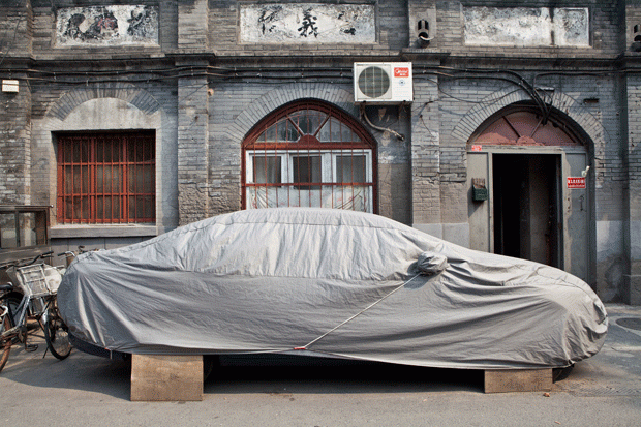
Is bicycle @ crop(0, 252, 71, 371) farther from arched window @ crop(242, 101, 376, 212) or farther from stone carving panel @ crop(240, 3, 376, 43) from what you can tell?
stone carving panel @ crop(240, 3, 376, 43)

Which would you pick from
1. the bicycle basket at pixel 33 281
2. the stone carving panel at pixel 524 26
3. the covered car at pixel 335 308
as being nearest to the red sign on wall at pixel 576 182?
the stone carving panel at pixel 524 26

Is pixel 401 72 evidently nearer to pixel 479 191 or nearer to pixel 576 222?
pixel 479 191

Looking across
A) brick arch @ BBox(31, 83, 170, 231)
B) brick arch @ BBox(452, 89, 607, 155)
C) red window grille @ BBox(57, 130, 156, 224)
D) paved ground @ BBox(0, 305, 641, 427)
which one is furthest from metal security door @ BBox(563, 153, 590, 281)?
red window grille @ BBox(57, 130, 156, 224)

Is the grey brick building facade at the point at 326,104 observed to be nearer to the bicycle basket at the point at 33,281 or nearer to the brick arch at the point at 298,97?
the brick arch at the point at 298,97

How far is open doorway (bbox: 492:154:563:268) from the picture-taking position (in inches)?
347

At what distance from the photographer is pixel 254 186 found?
8.18 meters

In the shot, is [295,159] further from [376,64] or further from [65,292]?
[65,292]

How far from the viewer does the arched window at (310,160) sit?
820 cm

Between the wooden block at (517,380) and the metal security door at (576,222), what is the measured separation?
5.00 metres

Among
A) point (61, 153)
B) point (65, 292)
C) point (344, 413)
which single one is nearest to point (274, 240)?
point (344, 413)

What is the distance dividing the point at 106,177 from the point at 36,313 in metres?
3.63

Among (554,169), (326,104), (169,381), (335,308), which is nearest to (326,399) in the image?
(335,308)

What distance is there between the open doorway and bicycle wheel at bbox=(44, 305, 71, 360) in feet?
27.8

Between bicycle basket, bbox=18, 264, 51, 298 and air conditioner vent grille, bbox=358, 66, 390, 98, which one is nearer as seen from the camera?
bicycle basket, bbox=18, 264, 51, 298
